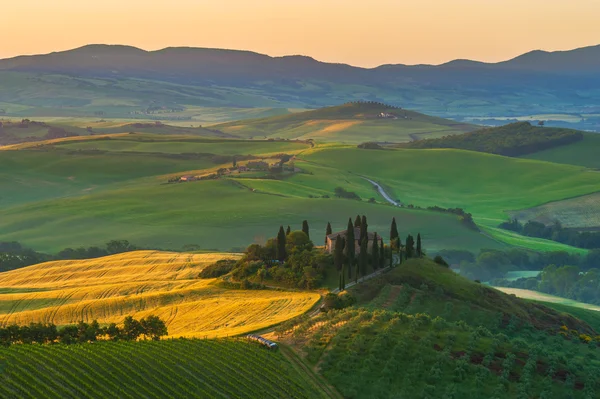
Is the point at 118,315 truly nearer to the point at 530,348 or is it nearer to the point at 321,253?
the point at 321,253

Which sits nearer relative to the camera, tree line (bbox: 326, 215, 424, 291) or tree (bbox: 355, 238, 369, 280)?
tree line (bbox: 326, 215, 424, 291)

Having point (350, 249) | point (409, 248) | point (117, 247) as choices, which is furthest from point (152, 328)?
point (117, 247)

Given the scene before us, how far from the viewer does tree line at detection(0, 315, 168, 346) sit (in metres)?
69.6

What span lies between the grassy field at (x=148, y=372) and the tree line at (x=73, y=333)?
6185mm

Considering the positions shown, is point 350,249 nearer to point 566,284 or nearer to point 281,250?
point 281,250

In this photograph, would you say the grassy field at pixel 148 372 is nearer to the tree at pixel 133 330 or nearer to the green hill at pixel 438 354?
the green hill at pixel 438 354

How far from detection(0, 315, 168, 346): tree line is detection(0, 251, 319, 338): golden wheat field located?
4.42 m

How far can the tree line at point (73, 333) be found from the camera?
228 ft

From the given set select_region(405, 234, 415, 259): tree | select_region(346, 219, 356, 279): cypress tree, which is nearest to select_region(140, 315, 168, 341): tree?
select_region(346, 219, 356, 279): cypress tree

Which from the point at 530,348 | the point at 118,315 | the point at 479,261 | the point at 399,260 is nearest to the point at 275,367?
the point at 530,348

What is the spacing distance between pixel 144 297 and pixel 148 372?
4738 cm

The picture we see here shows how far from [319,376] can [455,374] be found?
10652 mm

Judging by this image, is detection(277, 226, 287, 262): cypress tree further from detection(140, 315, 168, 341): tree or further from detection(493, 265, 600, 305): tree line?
detection(493, 265, 600, 305): tree line

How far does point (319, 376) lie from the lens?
65125mm
